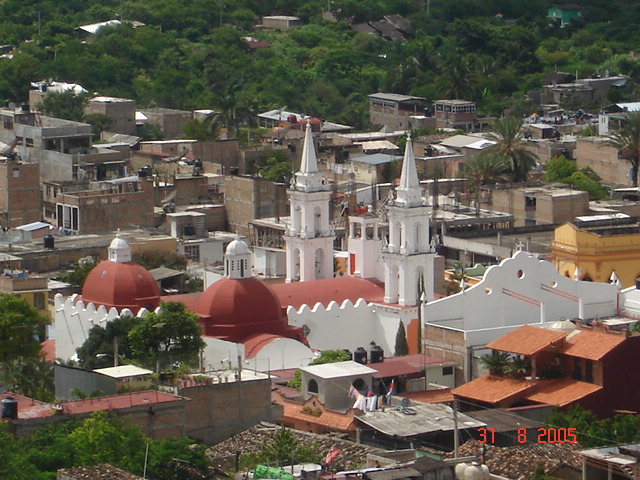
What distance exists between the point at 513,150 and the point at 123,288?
39932 millimetres

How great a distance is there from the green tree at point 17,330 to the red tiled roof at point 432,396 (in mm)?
10141

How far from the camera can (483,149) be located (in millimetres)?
114312

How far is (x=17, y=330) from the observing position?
6612cm

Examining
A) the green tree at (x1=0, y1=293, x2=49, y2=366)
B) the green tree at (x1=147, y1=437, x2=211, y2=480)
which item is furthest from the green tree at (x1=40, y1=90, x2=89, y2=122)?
the green tree at (x1=147, y1=437, x2=211, y2=480)

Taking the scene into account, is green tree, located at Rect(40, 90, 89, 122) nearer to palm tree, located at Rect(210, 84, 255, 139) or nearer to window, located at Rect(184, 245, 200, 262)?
palm tree, located at Rect(210, 84, 255, 139)

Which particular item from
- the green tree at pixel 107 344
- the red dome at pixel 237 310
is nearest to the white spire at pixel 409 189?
the red dome at pixel 237 310

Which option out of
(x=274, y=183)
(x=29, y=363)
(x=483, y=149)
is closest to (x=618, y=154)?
(x=483, y=149)

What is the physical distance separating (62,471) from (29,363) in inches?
578

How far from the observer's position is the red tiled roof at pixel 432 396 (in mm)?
61312

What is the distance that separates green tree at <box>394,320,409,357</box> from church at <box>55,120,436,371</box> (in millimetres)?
223

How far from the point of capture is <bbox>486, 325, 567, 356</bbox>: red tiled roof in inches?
2454

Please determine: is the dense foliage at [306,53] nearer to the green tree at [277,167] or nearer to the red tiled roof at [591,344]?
the green tree at [277,167]

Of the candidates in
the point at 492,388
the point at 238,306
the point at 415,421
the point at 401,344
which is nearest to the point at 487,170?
the point at 401,344

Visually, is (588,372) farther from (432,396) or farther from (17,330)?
(17,330)
